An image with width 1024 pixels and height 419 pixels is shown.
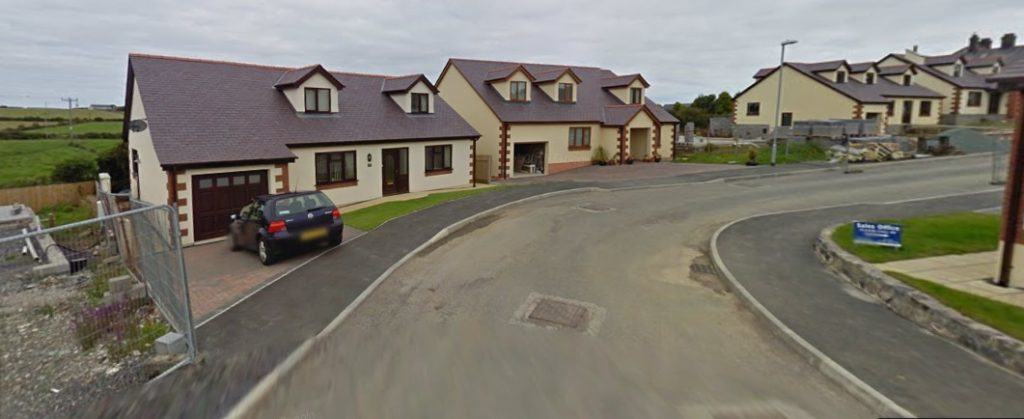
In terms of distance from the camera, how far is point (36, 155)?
40531 mm

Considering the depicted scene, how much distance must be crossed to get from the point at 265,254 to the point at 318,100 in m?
11.1

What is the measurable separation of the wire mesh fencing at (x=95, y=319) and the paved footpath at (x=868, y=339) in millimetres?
8328

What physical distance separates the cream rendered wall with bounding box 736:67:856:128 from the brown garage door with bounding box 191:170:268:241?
4210cm

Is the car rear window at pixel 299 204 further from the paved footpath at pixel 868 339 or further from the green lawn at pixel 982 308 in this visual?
the green lawn at pixel 982 308

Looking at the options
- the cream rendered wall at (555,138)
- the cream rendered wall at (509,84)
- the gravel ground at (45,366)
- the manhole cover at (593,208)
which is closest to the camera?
the gravel ground at (45,366)

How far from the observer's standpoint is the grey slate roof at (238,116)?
668 inches

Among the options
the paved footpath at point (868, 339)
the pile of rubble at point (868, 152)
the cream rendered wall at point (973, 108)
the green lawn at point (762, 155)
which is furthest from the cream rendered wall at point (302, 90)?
the cream rendered wall at point (973, 108)

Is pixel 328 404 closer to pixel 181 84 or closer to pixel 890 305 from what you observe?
pixel 890 305

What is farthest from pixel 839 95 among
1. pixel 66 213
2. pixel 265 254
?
pixel 66 213

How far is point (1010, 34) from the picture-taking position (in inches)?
2643

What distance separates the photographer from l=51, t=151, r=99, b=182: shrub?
29.9 meters

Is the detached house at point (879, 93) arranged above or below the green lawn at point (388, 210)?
above

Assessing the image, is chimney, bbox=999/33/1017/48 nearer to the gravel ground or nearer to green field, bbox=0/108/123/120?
the gravel ground

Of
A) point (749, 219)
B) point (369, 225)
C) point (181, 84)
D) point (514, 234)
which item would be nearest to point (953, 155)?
point (749, 219)
